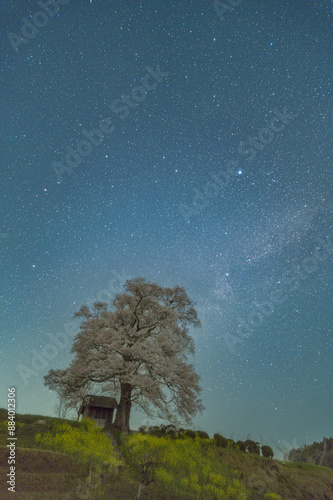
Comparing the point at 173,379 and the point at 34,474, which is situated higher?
the point at 173,379

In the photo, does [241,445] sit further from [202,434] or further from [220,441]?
[202,434]

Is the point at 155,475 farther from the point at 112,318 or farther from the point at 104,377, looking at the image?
the point at 112,318

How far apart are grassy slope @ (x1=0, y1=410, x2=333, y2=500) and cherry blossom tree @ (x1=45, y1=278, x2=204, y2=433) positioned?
463cm

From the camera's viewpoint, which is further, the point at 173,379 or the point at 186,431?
the point at 186,431

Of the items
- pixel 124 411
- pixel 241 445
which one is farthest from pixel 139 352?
pixel 241 445

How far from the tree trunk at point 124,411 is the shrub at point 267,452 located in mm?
11717

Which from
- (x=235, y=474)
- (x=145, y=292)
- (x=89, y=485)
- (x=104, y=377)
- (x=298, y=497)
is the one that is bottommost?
(x=298, y=497)

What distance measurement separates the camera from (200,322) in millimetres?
28812

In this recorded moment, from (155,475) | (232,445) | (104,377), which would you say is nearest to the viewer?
(155,475)

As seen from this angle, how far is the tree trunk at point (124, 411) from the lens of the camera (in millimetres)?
24734

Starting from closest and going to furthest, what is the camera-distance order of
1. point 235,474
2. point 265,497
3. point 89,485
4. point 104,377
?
point 89,485 → point 265,497 → point 235,474 → point 104,377

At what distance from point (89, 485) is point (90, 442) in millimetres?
5539

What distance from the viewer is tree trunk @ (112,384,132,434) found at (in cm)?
2473

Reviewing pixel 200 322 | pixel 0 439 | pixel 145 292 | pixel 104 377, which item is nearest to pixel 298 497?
pixel 200 322
